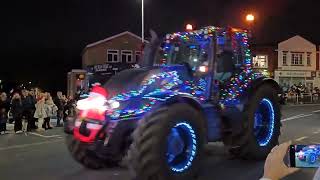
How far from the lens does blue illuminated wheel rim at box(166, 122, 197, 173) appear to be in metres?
7.75

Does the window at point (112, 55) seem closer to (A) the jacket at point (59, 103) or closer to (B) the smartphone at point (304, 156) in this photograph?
(A) the jacket at point (59, 103)

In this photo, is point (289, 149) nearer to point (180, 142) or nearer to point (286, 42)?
point (180, 142)

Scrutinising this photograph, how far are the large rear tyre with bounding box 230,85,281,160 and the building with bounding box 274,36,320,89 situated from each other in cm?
5381

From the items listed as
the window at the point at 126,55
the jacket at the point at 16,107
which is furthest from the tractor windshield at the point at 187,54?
the window at the point at 126,55

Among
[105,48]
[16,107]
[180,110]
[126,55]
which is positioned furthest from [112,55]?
[180,110]

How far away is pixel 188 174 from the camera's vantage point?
25.7 feet

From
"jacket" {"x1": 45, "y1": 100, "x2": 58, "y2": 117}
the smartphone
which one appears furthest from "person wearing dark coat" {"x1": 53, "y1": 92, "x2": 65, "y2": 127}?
the smartphone

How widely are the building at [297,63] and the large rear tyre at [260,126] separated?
53808 mm

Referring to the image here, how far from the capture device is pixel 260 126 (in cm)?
1045

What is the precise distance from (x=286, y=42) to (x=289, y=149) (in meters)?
63.8

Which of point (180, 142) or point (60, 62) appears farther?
point (60, 62)

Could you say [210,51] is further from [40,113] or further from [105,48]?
[105,48]

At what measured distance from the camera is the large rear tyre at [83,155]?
347 inches

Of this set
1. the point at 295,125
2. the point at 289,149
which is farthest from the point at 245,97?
the point at 295,125
